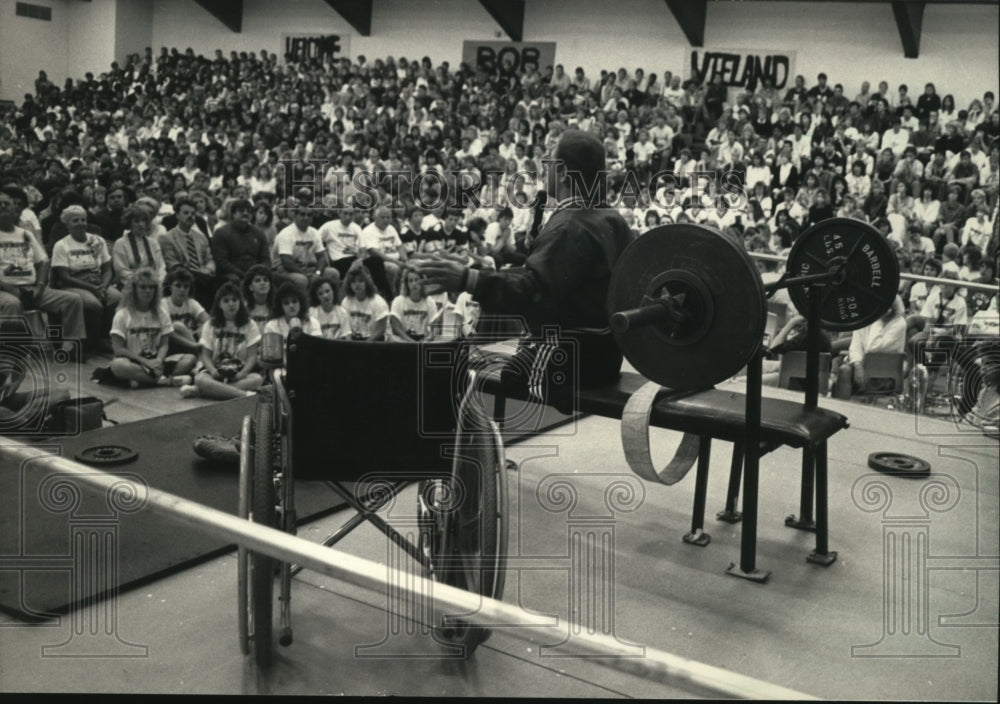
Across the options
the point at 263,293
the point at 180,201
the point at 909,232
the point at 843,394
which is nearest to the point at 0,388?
the point at 263,293

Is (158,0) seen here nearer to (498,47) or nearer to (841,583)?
(498,47)

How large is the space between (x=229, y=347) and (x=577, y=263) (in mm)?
3461

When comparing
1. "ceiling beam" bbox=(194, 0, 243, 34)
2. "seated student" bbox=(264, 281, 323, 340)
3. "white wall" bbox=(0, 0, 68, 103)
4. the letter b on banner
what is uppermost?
"ceiling beam" bbox=(194, 0, 243, 34)

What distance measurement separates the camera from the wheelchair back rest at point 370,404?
9.61 ft

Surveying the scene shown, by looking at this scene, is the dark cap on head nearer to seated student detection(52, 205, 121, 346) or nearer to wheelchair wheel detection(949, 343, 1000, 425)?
wheelchair wheel detection(949, 343, 1000, 425)

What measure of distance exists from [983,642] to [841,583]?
0.53 metres

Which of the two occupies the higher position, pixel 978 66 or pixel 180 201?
pixel 978 66

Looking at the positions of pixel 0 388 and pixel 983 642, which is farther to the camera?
pixel 0 388

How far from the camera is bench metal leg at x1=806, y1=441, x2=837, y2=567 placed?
3.71 metres

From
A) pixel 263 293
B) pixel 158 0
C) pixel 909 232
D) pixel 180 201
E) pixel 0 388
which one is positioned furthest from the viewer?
pixel 158 0

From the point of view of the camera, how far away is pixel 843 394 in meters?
6.98

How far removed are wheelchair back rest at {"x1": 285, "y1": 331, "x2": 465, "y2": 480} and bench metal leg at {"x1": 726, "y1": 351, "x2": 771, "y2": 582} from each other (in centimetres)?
105

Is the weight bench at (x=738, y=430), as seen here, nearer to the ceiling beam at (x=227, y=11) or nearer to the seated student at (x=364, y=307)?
the seated student at (x=364, y=307)

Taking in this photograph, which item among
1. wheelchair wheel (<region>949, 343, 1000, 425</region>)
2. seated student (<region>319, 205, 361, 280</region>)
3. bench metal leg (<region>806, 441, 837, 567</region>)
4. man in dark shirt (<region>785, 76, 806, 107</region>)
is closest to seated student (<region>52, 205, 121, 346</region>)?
seated student (<region>319, 205, 361, 280</region>)
